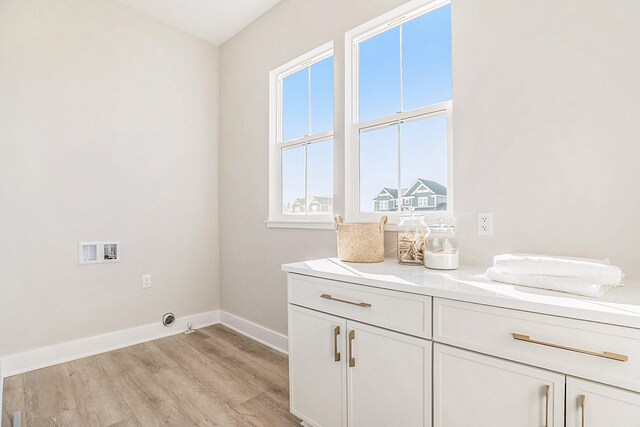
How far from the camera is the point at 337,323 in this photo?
1416mm

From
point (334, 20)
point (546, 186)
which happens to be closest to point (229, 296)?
point (334, 20)

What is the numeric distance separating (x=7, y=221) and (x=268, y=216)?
1756mm

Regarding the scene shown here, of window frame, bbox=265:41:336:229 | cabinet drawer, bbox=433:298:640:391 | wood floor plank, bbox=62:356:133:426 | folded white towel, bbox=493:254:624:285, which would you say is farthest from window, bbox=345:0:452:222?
wood floor plank, bbox=62:356:133:426

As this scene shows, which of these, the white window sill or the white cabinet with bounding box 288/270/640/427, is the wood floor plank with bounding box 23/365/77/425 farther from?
the white window sill

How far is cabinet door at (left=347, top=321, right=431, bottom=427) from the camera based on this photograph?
115cm

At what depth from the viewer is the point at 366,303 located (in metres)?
1.31

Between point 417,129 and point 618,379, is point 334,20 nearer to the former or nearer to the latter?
point 417,129

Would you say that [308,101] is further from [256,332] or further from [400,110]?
[256,332]

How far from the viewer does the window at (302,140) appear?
7.62 ft

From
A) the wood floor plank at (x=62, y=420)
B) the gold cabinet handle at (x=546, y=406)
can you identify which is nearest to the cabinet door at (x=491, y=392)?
the gold cabinet handle at (x=546, y=406)

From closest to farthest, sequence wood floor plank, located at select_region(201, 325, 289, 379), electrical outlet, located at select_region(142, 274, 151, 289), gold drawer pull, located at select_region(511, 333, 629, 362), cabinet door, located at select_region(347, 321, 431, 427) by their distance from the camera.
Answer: gold drawer pull, located at select_region(511, 333, 629, 362) → cabinet door, located at select_region(347, 321, 431, 427) → wood floor plank, located at select_region(201, 325, 289, 379) → electrical outlet, located at select_region(142, 274, 151, 289)

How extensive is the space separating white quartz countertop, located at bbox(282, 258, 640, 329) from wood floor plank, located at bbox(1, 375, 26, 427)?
170cm

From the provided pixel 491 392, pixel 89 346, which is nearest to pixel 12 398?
pixel 89 346

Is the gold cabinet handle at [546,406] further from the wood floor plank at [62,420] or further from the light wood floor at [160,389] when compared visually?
the wood floor plank at [62,420]
